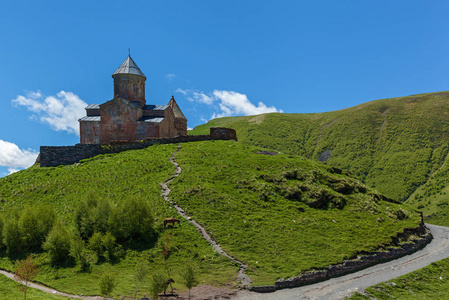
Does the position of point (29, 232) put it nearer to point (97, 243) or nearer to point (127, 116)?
point (97, 243)

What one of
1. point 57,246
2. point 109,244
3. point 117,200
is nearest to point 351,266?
point 109,244

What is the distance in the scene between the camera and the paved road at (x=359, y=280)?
78.2 ft

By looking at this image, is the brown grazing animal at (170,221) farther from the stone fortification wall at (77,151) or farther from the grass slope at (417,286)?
the stone fortification wall at (77,151)

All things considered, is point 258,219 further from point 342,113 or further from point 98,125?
point 342,113

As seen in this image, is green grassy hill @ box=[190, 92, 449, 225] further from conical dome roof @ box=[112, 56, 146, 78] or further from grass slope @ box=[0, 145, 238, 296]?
conical dome roof @ box=[112, 56, 146, 78]

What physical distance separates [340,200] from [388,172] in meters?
55.8

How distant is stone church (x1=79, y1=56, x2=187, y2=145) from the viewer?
5600 cm

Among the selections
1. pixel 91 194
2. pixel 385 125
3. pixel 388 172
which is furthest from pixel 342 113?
pixel 91 194

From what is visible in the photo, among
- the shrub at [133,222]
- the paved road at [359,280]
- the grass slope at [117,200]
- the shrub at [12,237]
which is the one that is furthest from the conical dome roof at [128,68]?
the paved road at [359,280]

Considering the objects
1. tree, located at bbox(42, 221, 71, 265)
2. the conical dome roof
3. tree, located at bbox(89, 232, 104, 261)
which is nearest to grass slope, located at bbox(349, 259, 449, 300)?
tree, located at bbox(89, 232, 104, 261)

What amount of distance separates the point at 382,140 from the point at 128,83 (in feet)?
232

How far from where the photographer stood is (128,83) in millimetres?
59562

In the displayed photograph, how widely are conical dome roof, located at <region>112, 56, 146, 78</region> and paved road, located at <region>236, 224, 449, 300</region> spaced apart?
43.9 metres

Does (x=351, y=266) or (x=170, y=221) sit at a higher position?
(x=170, y=221)
